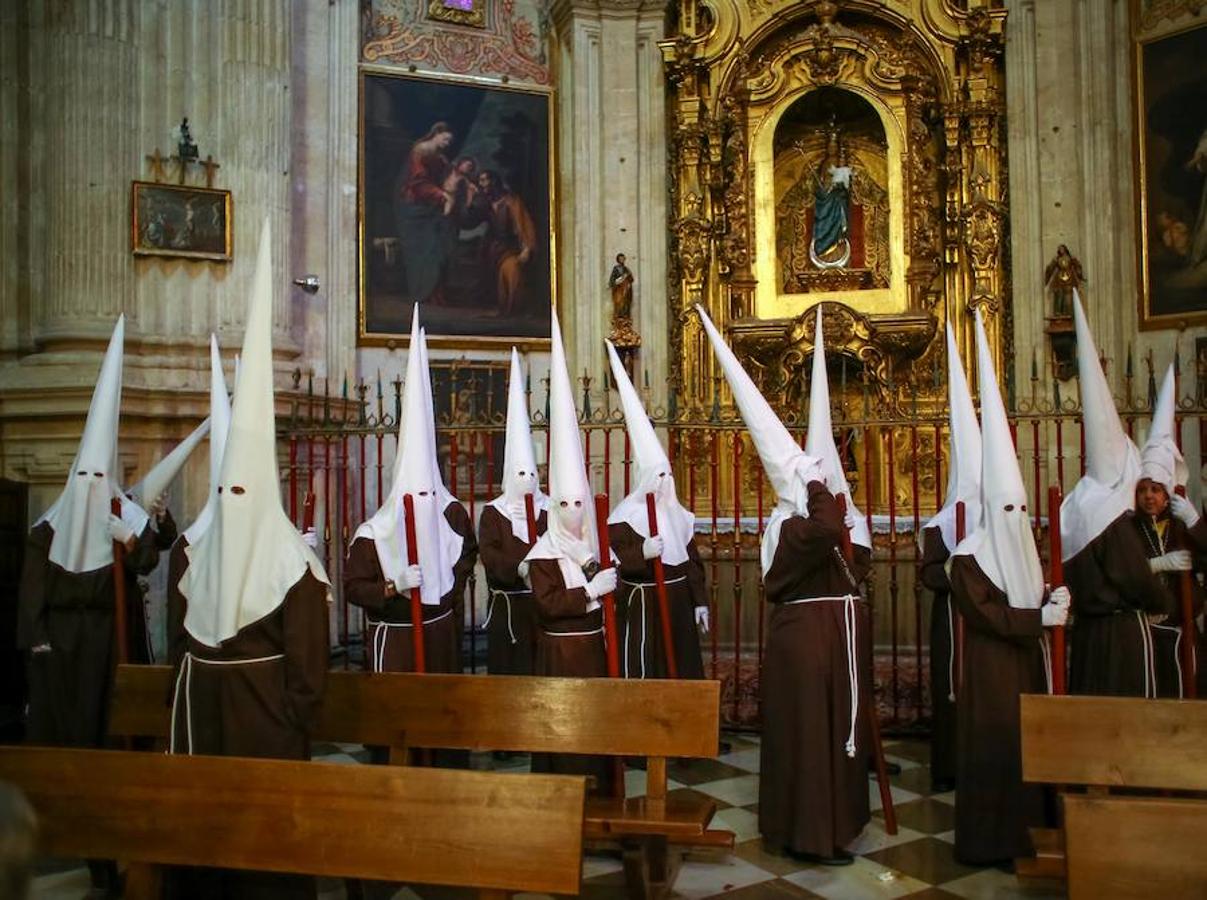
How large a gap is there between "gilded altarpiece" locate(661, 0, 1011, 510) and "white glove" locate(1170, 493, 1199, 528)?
5.61 meters

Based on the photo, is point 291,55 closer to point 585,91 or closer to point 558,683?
point 585,91

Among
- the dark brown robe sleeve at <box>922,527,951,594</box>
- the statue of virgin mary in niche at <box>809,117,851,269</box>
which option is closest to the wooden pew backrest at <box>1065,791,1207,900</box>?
the dark brown robe sleeve at <box>922,527,951,594</box>

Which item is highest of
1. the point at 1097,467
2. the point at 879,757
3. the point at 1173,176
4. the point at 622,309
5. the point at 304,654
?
the point at 1173,176

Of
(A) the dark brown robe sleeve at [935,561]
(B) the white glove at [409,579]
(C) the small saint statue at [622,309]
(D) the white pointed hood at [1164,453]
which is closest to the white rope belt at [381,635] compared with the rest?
(B) the white glove at [409,579]

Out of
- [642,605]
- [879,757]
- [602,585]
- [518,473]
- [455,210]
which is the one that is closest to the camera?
[602,585]

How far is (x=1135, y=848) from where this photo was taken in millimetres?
3098

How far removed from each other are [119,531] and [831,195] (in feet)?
27.6

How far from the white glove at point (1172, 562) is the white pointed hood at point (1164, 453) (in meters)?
0.34

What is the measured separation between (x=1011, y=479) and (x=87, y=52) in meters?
7.91

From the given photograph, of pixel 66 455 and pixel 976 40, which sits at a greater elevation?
pixel 976 40

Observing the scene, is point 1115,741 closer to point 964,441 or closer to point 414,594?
point 964,441

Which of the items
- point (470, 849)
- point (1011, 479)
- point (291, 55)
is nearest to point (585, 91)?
point (291, 55)

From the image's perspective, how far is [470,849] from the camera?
3.24 m

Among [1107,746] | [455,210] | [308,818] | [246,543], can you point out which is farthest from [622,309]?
[308,818]
